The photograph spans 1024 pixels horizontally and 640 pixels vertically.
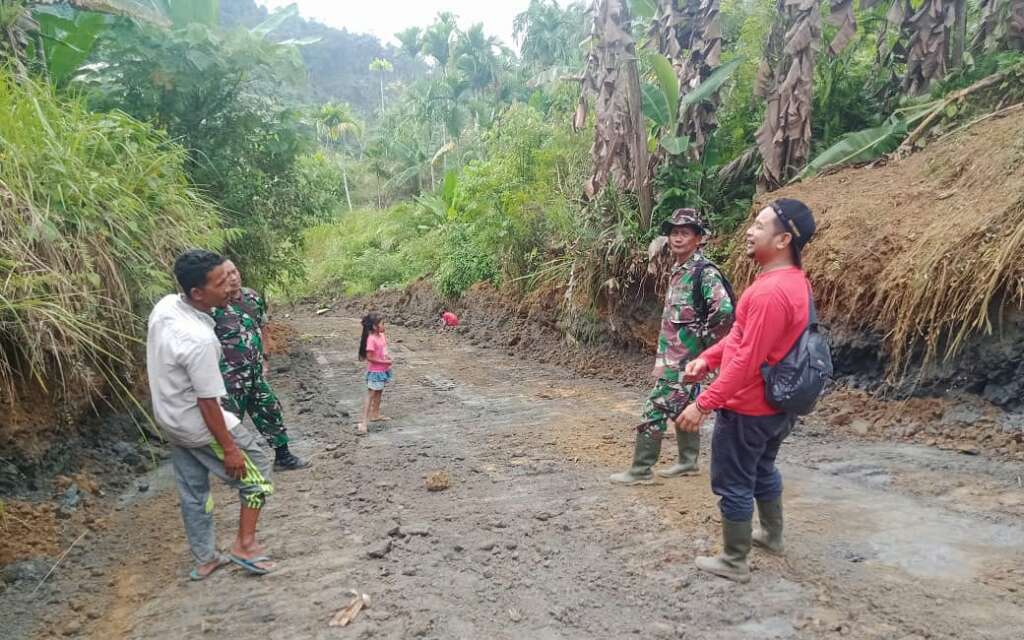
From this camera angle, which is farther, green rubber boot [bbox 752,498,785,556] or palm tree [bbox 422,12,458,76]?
palm tree [bbox 422,12,458,76]

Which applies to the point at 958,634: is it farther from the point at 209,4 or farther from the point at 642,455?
the point at 209,4

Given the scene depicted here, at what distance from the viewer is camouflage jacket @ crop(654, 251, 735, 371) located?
4.32m

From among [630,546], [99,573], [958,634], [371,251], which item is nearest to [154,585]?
[99,573]

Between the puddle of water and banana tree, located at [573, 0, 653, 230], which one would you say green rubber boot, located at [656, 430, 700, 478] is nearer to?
the puddle of water

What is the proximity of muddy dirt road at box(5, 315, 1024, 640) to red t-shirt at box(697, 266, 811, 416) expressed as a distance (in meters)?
0.91

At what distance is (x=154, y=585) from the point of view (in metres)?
3.72

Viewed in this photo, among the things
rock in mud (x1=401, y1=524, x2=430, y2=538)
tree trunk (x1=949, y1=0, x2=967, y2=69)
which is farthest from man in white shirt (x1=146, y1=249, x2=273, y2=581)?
tree trunk (x1=949, y1=0, x2=967, y2=69)

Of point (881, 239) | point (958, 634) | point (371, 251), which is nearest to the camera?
point (958, 634)

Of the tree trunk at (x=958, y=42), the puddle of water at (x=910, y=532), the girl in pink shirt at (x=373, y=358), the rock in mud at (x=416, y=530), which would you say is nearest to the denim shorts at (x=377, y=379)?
the girl in pink shirt at (x=373, y=358)

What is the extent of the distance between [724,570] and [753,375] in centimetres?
101

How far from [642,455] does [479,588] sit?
1729 millimetres

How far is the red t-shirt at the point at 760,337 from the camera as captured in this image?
9.67ft

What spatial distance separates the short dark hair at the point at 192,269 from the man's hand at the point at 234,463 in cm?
87

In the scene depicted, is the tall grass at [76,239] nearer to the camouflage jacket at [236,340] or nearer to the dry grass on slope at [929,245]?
the camouflage jacket at [236,340]
